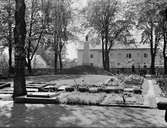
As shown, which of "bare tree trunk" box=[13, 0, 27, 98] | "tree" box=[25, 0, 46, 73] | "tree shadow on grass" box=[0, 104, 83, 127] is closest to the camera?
"tree shadow on grass" box=[0, 104, 83, 127]

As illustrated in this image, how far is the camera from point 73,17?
38.7 m

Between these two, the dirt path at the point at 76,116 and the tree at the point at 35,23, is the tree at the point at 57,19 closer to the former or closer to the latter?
the tree at the point at 35,23

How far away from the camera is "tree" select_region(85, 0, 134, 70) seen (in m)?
37.1

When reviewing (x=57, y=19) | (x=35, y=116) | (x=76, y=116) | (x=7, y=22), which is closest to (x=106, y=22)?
(x=57, y=19)

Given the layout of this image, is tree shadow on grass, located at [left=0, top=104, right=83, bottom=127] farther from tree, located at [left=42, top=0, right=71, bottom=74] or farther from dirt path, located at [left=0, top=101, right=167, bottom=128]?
tree, located at [left=42, top=0, right=71, bottom=74]

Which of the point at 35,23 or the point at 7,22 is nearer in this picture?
the point at 7,22

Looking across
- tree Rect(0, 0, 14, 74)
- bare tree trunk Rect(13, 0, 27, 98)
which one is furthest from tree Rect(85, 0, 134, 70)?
bare tree trunk Rect(13, 0, 27, 98)

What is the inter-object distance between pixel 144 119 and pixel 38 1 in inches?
1190

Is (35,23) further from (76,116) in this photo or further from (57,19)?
(76,116)

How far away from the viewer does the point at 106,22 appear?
37.4 m

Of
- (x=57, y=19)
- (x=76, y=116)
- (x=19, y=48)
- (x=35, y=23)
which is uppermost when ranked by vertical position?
(x=57, y=19)

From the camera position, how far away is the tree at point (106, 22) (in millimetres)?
37125

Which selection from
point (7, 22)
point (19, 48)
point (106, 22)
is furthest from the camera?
point (106, 22)

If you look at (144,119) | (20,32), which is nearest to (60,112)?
(144,119)
